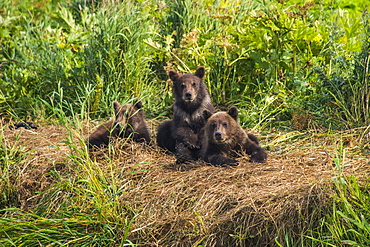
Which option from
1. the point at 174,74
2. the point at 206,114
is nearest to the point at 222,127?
the point at 206,114

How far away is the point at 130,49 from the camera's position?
24.1ft

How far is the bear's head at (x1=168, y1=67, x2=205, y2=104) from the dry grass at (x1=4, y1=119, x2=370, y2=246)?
0.73m

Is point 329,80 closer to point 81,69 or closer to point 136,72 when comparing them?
point 136,72

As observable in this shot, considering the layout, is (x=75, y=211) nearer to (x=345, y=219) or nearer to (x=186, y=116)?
(x=186, y=116)

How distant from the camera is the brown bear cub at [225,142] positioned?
16.8 feet

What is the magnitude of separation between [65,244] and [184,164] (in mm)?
1582

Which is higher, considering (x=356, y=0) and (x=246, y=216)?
(x=356, y=0)

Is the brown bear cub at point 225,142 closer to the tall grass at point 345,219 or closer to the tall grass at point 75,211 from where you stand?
the tall grass at point 75,211

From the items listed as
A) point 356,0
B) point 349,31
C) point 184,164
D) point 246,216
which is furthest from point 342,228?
point 356,0

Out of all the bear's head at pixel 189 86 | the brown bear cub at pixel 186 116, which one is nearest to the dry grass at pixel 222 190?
the brown bear cub at pixel 186 116

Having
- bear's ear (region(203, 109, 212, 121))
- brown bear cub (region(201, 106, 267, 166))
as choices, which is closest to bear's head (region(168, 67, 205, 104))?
bear's ear (region(203, 109, 212, 121))

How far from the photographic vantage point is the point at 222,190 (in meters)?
4.40

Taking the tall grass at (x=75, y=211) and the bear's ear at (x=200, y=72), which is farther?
the bear's ear at (x=200, y=72)

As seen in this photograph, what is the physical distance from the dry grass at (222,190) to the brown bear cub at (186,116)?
0.68 ft
